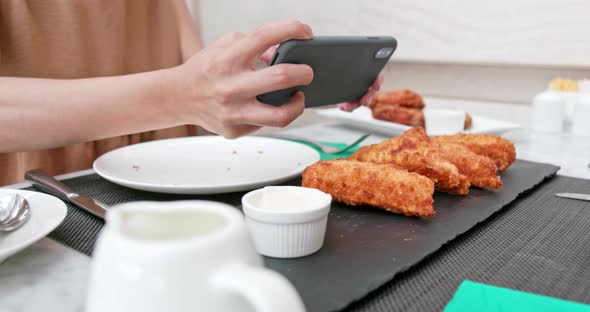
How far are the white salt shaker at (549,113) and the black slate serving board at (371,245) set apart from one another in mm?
817

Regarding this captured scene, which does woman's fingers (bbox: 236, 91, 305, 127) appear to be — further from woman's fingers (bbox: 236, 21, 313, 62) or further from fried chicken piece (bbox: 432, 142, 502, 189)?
fried chicken piece (bbox: 432, 142, 502, 189)

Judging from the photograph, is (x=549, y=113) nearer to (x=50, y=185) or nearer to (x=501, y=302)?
(x=501, y=302)

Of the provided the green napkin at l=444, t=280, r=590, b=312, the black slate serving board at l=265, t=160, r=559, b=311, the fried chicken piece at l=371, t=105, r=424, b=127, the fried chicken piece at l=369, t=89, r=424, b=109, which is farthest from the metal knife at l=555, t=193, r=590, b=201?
the fried chicken piece at l=369, t=89, r=424, b=109

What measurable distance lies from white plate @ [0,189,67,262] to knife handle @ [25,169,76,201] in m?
0.09

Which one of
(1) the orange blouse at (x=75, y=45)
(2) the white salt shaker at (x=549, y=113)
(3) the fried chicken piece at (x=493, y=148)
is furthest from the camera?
(2) the white salt shaker at (x=549, y=113)

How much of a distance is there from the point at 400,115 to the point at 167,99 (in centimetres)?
90

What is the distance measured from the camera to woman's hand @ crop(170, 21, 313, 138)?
78 centimetres

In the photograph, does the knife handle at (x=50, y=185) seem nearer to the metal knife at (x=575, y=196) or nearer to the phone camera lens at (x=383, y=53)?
the phone camera lens at (x=383, y=53)

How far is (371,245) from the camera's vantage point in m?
0.67

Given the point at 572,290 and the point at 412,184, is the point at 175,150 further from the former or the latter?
the point at 572,290

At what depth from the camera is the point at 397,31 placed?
90.0 inches

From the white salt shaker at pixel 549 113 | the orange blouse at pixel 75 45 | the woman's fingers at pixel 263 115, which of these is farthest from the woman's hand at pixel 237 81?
the white salt shaker at pixel 549 113

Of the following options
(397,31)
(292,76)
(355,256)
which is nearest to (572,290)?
(355,256)

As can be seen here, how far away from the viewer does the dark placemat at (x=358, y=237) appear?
21.8 inches
